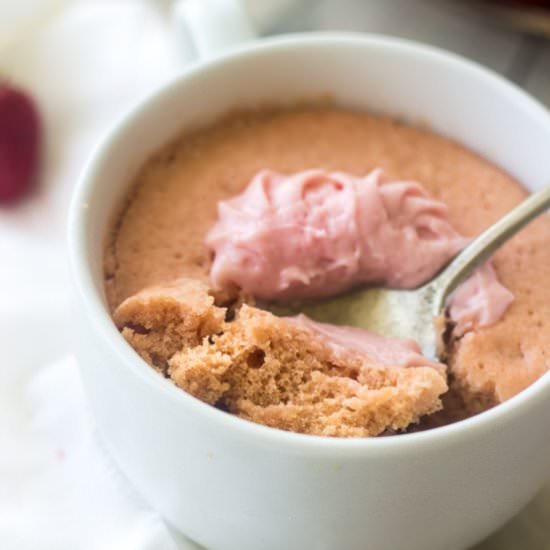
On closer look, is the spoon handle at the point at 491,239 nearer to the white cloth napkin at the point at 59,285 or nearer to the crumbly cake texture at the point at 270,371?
the crumbly cake texture at the point at 270,371

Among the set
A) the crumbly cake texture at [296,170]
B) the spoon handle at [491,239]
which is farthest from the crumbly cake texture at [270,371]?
the spoon handle at [491,239]

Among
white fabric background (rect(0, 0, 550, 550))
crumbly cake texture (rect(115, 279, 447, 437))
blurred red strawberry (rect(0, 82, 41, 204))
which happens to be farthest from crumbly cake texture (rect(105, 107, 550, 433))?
blurred red strawberry (rect(0, 82, 41, 204))

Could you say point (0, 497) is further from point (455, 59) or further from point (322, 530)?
point (455, 59)

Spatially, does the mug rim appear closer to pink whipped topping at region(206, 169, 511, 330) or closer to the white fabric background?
pink whipped topping at region(206, 169, 511, 330)

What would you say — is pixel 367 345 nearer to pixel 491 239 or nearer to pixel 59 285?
pixel 491 239

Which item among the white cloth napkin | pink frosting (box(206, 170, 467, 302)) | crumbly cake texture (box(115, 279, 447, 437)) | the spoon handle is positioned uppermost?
the spoon handle

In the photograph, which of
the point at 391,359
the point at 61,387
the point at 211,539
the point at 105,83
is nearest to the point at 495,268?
the point at 391,359

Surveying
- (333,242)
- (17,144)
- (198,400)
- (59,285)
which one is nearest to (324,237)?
(333,242)
